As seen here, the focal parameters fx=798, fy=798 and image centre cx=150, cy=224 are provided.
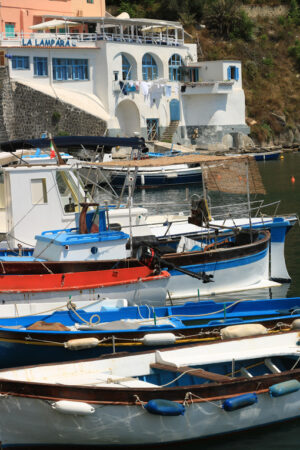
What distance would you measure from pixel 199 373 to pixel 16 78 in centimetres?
4145

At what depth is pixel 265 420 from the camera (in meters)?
9.97

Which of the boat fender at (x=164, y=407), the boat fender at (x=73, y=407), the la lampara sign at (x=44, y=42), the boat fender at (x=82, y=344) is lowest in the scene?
the boat fender at (x=164, y=407)

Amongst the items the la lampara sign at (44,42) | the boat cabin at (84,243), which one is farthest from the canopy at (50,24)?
the boat cabin at (84,243)

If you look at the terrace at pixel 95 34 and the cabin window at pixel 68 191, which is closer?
the cabin window at pixel 68 191

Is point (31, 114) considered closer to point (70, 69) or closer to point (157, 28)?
point (70, 69)

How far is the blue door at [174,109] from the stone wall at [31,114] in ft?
29.2

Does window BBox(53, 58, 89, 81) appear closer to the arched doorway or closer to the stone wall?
the stone wall

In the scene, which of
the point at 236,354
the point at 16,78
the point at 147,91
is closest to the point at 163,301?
the point at 236,354

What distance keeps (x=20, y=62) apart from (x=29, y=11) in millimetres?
7446

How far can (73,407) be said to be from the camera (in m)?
8.98

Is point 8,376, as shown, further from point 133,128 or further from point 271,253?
point 133,128

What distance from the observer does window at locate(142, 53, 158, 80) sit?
55375 mm

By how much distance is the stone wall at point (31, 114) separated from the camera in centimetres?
4862

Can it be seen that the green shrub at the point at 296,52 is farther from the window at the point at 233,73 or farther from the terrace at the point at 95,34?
the terrace at the point at 95,34
